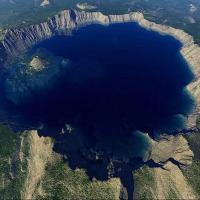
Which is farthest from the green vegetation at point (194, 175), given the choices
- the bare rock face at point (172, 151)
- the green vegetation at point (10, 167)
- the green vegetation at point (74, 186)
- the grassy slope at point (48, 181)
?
the green vegetation at point (10, 167)

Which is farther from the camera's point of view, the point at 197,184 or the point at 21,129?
the point at 21,129

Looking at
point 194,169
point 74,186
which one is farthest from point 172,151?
point 74,186

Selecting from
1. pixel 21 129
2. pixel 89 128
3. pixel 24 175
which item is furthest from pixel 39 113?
pixel 24 175

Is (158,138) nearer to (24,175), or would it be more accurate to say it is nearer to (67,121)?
(67,121)

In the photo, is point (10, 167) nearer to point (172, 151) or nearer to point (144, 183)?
point (144, 183)

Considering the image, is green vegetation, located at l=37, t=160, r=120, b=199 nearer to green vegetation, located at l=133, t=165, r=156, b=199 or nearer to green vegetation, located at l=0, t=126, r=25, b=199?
green vegetation, located at l=133, t=165, r=156, b=199

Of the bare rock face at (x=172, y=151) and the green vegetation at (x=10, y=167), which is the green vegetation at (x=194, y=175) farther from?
the green vegetation at (x=10, y=167)
